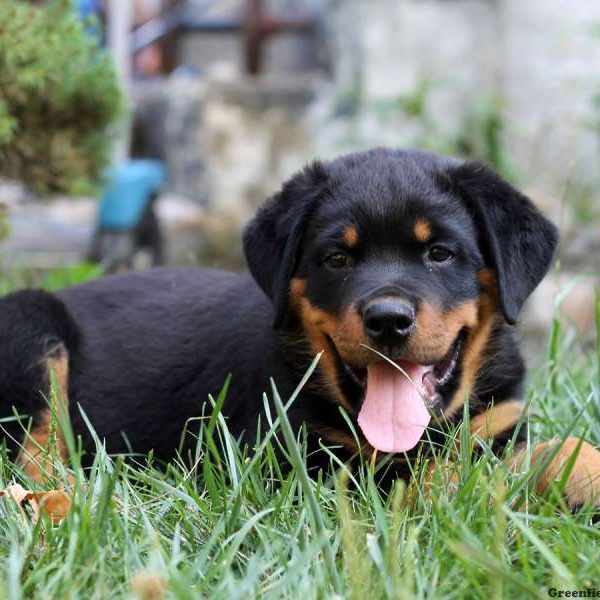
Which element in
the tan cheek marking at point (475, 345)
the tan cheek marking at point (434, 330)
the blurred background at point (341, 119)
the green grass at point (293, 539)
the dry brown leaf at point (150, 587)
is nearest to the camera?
the dry brown leaf at point (150, 587)

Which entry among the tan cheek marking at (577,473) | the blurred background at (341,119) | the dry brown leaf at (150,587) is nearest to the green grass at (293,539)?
the dry brown leaf at (150,587)

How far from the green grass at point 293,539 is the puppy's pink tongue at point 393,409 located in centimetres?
18

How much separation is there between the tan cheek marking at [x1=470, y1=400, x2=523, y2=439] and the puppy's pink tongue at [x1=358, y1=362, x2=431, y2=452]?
0.23 metres

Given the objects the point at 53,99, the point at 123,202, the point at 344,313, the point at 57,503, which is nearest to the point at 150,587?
the point at 57,503

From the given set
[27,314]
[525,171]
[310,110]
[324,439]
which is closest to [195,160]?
[310,110]

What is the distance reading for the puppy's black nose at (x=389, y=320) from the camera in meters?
3.15

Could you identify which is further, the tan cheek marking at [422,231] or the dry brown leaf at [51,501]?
the tan cheek marking at [422,231]

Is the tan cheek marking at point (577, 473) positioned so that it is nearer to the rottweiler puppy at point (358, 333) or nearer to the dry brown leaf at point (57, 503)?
the rottweiler puppy at point (358, 333)

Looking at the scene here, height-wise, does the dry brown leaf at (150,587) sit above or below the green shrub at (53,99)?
below

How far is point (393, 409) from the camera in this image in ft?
11.0

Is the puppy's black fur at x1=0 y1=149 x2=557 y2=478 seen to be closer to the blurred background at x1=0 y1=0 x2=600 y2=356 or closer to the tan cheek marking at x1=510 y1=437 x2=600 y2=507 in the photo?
the tan cheek marking at x1=510 y1=437 x2=600 y2=507

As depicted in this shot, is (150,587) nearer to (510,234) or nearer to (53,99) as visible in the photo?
(510,234)

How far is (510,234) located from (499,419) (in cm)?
61

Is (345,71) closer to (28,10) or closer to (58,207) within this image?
(58,207)
